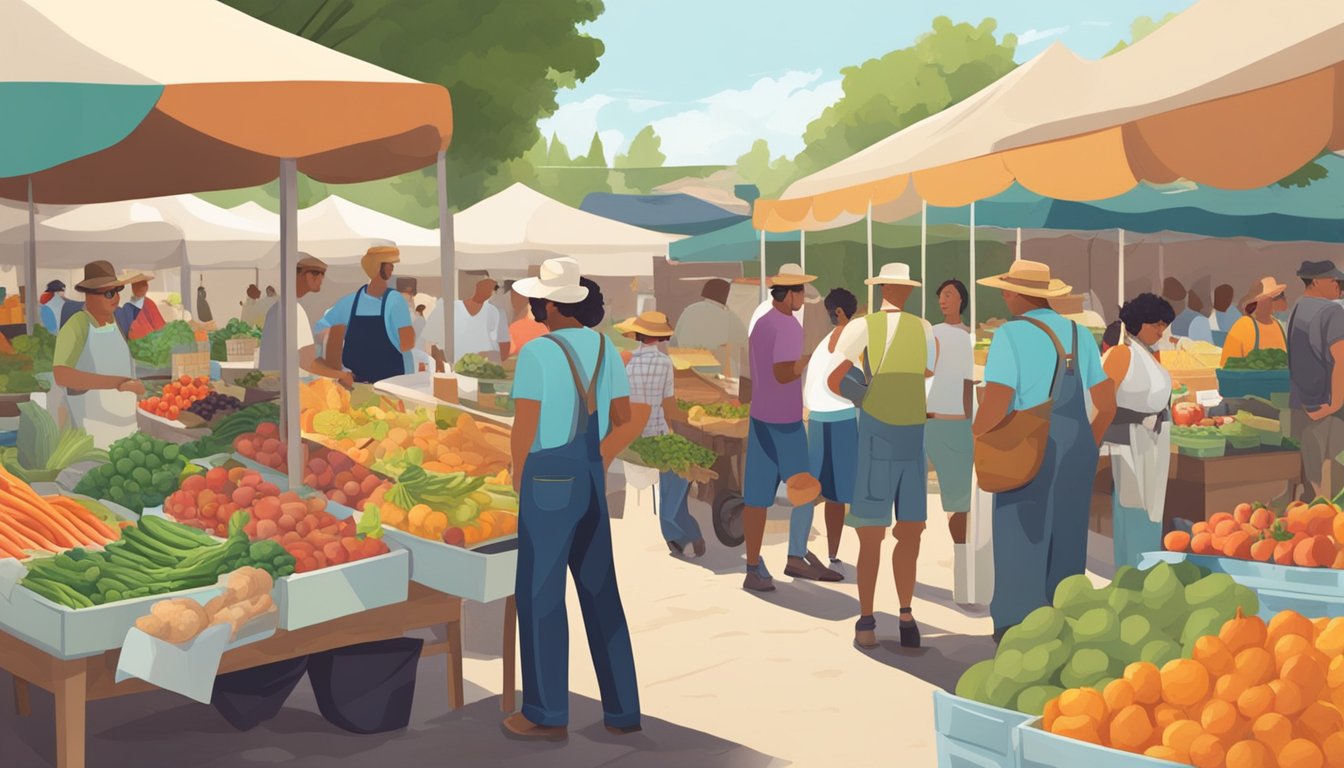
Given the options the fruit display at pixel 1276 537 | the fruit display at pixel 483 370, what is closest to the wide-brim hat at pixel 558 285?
the fruit display at pixel 1276 537

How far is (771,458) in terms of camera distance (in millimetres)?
8148

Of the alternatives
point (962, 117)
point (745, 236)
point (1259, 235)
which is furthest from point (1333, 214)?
point (962, 117)

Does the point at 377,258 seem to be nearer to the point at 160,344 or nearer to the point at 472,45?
the point at 160,344

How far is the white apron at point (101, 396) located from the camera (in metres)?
7.18

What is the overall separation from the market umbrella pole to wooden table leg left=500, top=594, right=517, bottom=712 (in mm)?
1091

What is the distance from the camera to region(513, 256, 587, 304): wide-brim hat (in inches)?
204

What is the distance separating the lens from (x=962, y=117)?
7.81 metres

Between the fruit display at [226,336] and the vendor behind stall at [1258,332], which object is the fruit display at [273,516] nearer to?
the vendor behind stall at [1258,332]

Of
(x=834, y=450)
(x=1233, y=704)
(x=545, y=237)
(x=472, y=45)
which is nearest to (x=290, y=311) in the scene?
(x=834, y=450)

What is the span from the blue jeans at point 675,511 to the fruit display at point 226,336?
5753mm

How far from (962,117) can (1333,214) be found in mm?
9567

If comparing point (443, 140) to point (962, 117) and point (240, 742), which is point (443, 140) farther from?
point (962, 117)

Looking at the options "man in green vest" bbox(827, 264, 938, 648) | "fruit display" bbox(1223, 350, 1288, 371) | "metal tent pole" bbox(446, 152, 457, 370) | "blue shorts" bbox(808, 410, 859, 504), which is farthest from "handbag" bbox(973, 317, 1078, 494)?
"fruit display" bbox(1223, 350, 1288, 371)

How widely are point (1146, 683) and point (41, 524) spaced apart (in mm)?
4153
